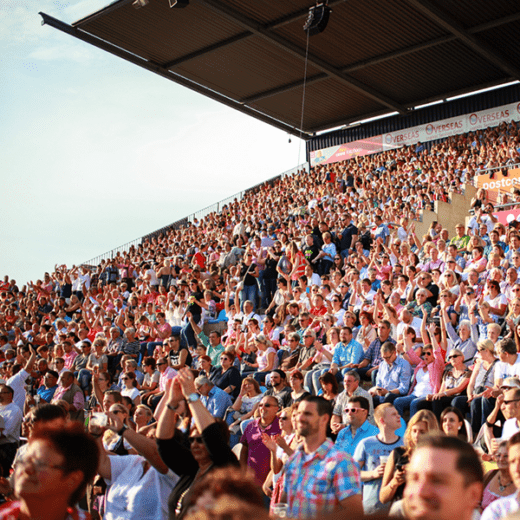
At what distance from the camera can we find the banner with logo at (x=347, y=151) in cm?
2956

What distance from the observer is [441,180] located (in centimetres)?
1825

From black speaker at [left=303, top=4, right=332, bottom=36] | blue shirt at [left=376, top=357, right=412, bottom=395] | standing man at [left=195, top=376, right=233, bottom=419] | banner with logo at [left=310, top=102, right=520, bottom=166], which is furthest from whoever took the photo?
banner with logo at [left=310, top=102, right=520, bottom=166]

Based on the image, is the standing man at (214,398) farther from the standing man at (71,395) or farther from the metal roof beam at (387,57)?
the metal roof beam at (387,57)

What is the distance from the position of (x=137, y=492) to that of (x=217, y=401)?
10.4ft

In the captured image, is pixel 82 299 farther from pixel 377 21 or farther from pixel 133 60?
pixel 377 21

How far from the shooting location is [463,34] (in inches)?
774

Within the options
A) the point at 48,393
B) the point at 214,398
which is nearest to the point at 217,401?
the point at 214,398

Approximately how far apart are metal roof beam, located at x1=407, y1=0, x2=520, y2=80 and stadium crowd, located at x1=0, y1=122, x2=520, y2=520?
2.86 metres

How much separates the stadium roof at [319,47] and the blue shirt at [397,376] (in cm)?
1390

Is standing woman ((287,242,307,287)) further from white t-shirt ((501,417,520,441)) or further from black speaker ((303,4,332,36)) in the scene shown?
white t-shirt ((501,417,520,441))

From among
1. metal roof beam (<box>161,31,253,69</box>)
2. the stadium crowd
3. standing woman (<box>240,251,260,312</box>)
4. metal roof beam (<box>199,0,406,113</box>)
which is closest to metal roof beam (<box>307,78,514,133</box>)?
metal roof beam (<box>199,0,406,113</box>)

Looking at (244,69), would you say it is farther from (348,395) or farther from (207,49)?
(348,395)

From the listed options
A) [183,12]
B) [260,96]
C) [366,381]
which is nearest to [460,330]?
[366,381]

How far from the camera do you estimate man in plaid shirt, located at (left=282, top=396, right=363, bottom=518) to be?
9.91ft
